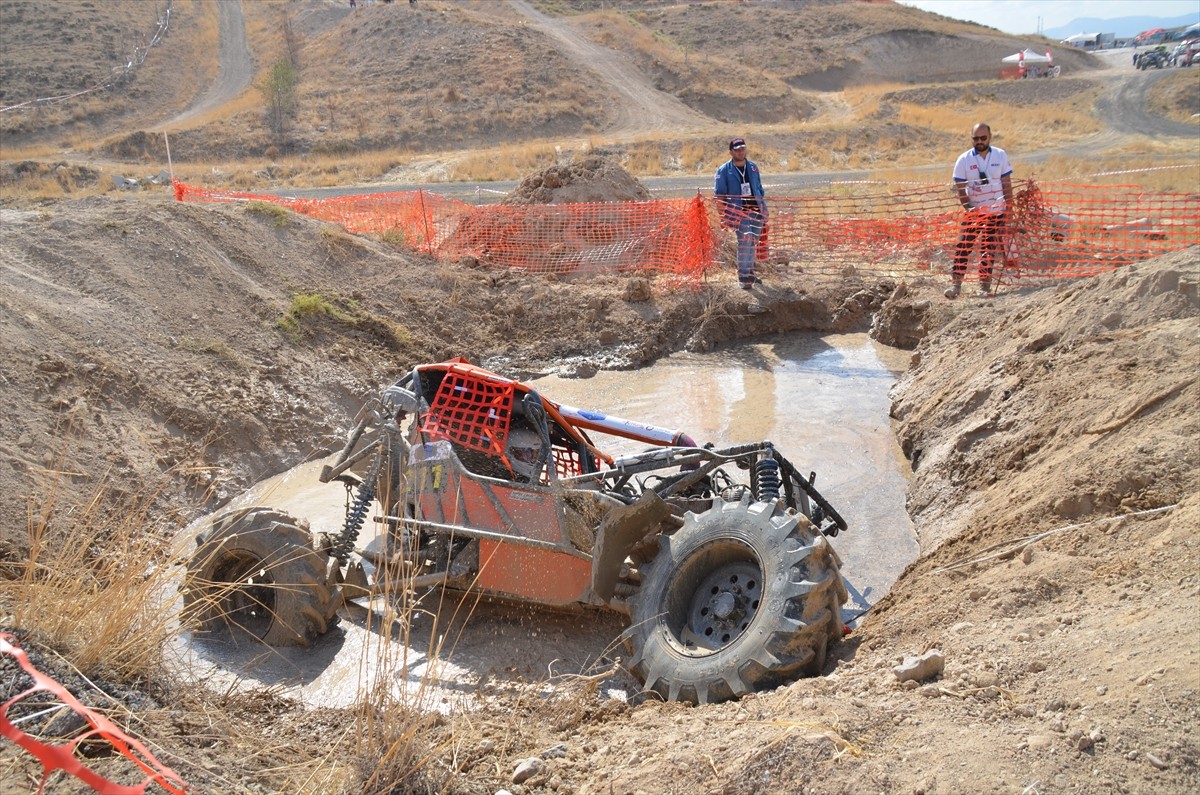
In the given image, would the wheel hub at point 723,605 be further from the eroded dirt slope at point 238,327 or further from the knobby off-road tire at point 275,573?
the eroded dirt slope at point 238,327

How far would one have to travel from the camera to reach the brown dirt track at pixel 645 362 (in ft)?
10.6

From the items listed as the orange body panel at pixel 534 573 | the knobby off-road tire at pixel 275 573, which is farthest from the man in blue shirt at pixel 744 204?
the knobby off-road tire at pixel 275 573

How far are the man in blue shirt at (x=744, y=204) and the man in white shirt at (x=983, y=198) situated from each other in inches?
107

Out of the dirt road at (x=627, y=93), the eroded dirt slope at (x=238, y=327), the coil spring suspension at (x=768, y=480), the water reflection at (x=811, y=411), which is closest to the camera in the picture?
the coil spring suspension at (x=768, y=480)

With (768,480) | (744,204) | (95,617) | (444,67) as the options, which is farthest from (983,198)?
(444,67)

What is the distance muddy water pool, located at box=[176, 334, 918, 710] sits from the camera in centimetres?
563

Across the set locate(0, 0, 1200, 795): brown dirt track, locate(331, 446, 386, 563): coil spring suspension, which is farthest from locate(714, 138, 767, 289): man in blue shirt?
locate(331, 446, 386, 563): coil spring suspension

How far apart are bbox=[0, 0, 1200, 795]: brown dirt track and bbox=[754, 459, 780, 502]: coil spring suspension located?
3.00 ft

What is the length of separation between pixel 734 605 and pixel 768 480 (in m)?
0.96

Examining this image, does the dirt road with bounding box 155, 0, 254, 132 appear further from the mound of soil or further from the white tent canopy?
the white tent canopy

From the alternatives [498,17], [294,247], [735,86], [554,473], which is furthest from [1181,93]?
[554,473]

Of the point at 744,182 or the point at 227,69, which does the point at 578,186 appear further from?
the point at 227,69

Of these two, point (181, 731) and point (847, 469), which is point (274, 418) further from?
point (181, 731)

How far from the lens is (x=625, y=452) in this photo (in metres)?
9.03
